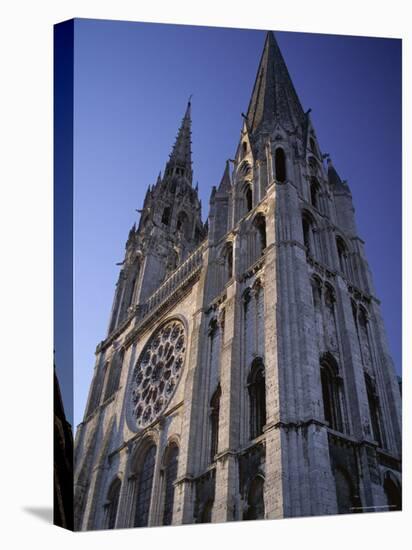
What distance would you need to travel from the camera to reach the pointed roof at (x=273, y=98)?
24984 millimetres

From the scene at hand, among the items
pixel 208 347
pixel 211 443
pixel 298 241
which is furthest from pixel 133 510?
pixel 298 241

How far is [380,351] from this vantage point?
17.9 m

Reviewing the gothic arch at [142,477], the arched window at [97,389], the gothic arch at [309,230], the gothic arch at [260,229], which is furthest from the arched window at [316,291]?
the arched window at [97,389]

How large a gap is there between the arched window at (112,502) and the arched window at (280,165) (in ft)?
43.8

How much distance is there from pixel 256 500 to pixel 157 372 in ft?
30.3

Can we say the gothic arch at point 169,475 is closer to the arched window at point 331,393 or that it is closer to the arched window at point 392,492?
the arched window at point 331,393

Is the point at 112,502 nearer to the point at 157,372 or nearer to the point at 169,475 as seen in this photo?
the point at 169,475

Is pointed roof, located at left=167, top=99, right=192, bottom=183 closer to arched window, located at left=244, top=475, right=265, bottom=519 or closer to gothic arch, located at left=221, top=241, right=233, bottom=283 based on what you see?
gothic arch, located at left=221, top=241, right=233, bottom=283

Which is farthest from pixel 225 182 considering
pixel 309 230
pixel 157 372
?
pixel 157 372

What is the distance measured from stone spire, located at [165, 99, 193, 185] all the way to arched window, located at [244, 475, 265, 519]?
2919 cm

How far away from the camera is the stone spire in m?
40.3

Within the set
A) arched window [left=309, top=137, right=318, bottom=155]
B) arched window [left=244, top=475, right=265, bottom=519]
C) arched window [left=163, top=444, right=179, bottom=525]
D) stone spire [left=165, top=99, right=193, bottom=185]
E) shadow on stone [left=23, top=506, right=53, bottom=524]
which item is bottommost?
shadow on stone [left=23, top=506, right=53, bottom=524]

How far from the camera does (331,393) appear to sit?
15523mm

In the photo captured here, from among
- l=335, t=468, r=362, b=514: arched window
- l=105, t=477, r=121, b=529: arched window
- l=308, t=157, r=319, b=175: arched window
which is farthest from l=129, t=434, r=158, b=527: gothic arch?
l=308, t=157, r=319, b=175: arched window
